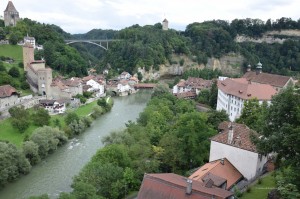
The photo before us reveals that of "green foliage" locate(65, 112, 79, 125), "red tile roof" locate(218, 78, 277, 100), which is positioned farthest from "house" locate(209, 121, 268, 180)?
"green foliage" locate(65, 112, 79, 125)

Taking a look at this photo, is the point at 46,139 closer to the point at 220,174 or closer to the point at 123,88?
the point at 220,174

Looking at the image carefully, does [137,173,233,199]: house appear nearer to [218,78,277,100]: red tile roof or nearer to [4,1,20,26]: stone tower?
[218,78,277,100]: red tile roof

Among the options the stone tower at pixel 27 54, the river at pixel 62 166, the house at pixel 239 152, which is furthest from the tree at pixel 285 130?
the stone tower at pixel 27 54

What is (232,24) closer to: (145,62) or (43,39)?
(145,62)

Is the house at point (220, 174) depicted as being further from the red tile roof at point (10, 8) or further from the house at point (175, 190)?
the red tile roof at point (10, 8)

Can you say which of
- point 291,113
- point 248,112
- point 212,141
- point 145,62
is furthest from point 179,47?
point 291,113

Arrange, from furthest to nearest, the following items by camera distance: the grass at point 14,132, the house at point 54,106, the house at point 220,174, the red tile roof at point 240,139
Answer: the house at point 54,106 < the grass at point 14,132 < the red tile roof at point 240,139 < the house at point 220,174
